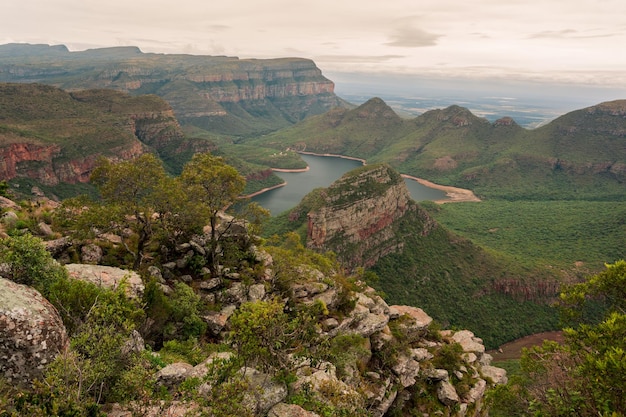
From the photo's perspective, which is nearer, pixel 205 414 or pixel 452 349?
pixel 205 414

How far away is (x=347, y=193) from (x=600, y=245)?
8897 centimetres

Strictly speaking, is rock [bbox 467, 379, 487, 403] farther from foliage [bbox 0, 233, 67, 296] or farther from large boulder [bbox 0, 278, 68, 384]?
foliage [bbox 0, 233, 67, 296]

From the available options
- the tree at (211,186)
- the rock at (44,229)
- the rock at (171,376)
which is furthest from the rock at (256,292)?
the rock at (44,229)

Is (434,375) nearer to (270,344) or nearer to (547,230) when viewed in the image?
(270,344)

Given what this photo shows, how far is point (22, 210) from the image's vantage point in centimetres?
3262

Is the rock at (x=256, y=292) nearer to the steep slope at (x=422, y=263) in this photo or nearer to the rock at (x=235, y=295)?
the rock at (x=235, y=295)

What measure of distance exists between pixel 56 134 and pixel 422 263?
139m

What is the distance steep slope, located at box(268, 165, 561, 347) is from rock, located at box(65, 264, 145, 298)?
6184 cm

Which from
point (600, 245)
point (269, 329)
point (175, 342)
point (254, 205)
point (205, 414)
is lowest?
point (600, 245)

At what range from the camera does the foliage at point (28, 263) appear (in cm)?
1723

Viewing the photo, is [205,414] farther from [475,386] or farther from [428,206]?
[428,206]

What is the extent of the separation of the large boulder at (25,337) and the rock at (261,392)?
8.10 meters

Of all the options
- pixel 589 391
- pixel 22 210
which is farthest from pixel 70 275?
pixel 589 391

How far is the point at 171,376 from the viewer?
1731 centimetres
